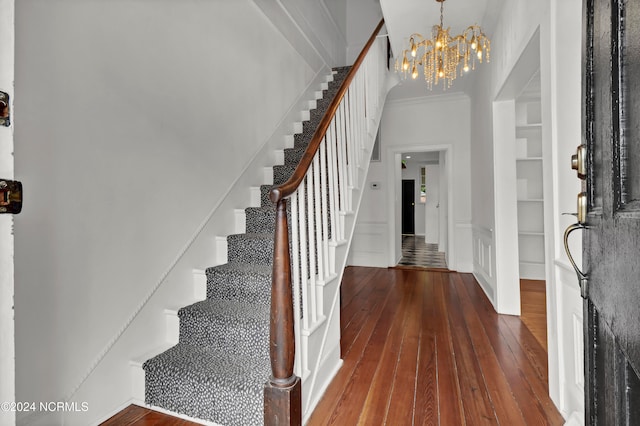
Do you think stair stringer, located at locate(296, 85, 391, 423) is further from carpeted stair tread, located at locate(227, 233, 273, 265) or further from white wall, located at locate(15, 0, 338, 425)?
white wall, located at locate(15, 0, 338, 425)

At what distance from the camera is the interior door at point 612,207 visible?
0.54m

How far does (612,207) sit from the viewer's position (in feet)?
2.06

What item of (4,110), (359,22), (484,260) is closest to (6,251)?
(4,110)

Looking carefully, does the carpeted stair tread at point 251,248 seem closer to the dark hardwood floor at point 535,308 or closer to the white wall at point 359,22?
the dark hardwood floor at point 535,308

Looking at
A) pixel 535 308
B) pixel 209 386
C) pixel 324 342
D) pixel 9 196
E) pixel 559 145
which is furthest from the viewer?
pixel 535 308

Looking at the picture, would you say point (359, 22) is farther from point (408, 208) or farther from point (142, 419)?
point (408, 208)

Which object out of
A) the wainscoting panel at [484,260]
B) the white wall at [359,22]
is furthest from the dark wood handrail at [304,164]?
the white wall at [359,22]

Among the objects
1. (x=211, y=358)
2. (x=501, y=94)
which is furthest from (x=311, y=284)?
(x=501, y=94)

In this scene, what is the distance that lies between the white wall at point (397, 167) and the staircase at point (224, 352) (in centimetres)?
351

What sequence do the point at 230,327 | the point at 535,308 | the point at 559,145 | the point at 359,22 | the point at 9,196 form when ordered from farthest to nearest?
the point at 359,22 → the point at 535,308 → the point at 230,327 → the point at 559,145 → the point at 9,196

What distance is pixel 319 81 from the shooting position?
4.54 meters

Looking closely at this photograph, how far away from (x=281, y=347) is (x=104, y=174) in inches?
50.3

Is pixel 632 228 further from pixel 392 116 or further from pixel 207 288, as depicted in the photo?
pixel 392 116

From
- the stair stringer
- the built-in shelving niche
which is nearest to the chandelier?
the stair stringer
